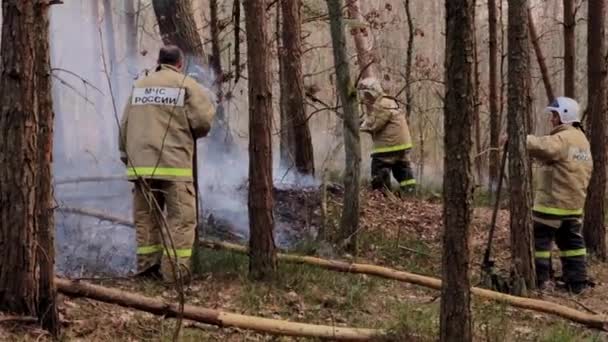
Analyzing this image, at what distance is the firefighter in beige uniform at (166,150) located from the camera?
609cm

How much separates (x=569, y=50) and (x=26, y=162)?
8173mm

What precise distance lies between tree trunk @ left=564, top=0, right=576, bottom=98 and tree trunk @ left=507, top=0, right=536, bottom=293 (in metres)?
3.33

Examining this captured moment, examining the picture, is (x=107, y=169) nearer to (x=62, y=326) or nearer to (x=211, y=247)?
(x=211, y=247)

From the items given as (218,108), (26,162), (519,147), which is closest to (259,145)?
(26,162)

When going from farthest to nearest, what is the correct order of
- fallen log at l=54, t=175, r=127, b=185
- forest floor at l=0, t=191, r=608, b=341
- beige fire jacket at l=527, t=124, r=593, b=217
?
fallen log at l=54, t=175, r=127, b=185 → beige fire jacket at l=527, t=124, r=593, b=217 → forest floor at l=0, t=191, r=608, b=341

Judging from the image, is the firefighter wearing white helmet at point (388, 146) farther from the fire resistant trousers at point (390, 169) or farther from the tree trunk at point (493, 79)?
the tree trunk at point (493, 79)

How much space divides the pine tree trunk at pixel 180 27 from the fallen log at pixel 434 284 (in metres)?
3.60

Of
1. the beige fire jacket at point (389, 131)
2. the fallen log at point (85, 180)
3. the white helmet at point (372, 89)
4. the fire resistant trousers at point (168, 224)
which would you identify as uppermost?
the white helmet at point (372, 89)

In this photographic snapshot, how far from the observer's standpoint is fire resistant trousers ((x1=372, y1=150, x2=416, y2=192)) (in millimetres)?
11516

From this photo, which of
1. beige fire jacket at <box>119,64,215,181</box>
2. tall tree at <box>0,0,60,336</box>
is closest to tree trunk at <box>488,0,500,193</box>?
beige fire jacket at <box>119,64,215,181</box>

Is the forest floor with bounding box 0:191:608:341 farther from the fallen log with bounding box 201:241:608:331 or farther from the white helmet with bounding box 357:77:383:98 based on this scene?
the white helmet with bounding box 357:77:383:98

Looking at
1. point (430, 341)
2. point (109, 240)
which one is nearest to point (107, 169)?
point (109, 240)

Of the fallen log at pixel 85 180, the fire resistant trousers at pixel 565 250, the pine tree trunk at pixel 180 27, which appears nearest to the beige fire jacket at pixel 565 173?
the fire resistant trousers at pixel 565 250

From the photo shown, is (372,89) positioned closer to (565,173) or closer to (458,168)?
(565,173)
